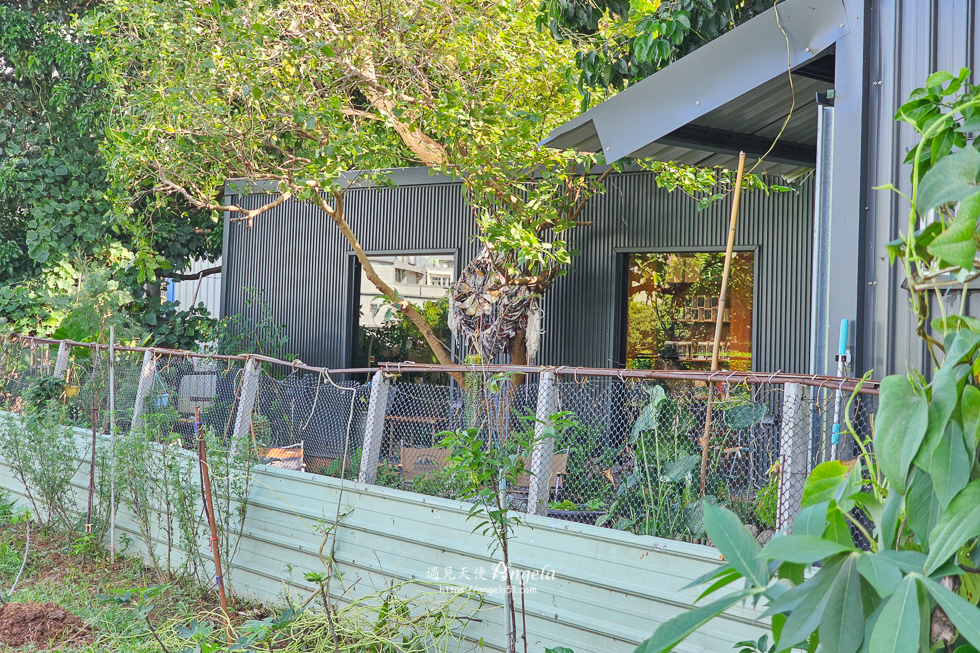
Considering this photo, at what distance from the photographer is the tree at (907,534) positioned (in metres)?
0.78

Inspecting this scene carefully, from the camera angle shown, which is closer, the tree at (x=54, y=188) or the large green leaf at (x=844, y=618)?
the large green leaf at (x=844, y=618)

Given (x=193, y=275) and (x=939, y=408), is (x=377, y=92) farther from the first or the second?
(x=193, y=275)

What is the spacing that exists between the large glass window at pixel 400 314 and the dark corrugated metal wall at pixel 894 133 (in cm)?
697

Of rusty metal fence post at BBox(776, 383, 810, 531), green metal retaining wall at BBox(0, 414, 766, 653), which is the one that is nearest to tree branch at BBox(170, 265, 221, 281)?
green metal retaining wall at BBox(0, 414, 766, 653)

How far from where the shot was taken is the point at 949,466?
821mm

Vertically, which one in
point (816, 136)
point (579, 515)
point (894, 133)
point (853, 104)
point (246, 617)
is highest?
point (816, 136)

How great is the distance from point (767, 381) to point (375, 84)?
4.84m

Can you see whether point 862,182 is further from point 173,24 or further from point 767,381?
point 173,24

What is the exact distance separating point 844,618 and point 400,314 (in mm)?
9236

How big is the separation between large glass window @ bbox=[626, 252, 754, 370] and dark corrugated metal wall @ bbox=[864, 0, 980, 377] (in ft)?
17.5

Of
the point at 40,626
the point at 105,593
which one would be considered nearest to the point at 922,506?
the point at 40,626

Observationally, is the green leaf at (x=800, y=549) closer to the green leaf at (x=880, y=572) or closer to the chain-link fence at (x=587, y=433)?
the green leaf at (x=880, y=572)

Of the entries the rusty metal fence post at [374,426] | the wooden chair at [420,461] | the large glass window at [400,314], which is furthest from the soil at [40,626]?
the large glass window at [400,314]

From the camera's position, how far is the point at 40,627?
4535 mm
